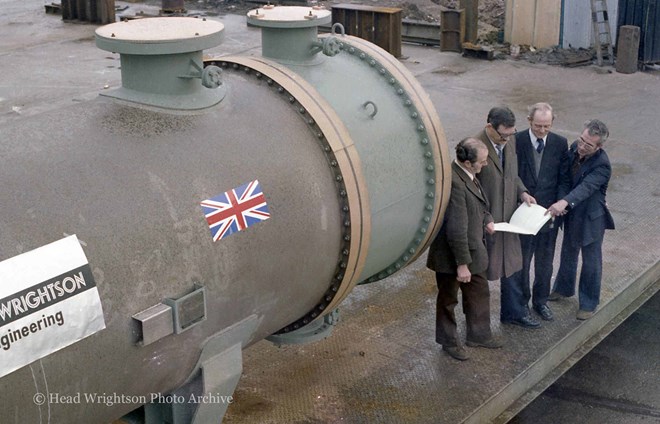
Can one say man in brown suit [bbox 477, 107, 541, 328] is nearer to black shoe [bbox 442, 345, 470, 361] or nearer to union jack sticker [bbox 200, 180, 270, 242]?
black shoe [bbox 442, 345, 470, 361]

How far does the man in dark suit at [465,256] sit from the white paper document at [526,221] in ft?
0.50

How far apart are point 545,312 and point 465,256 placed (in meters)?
1.20

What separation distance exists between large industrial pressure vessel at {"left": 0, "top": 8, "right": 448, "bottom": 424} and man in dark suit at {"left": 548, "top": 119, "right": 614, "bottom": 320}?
4.68ft

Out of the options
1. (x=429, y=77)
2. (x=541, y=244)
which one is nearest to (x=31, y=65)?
(x=429, y=77)

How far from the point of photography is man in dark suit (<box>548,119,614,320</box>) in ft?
19.6

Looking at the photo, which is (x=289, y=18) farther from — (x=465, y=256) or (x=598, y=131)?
(x=598, y=131)

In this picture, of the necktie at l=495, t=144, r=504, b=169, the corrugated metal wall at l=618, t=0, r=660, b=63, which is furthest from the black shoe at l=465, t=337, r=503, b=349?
the corrugated metal wall at l=618, t=0, r=660, b=63

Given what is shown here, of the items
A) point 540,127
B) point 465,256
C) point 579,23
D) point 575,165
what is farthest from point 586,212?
point 579,23

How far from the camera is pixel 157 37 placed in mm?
4023

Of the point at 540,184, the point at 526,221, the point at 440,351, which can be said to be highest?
the point at 540,184

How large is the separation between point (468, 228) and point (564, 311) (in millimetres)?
1390

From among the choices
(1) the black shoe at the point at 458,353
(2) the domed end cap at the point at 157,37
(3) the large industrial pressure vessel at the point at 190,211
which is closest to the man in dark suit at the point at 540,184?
(1) the black shoe at the point at 458,353

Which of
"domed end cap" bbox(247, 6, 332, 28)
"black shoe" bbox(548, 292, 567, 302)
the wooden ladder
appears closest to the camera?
"domed end cap" bbox(247, 6, 332, 28)

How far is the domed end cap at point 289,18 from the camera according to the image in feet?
15.6
